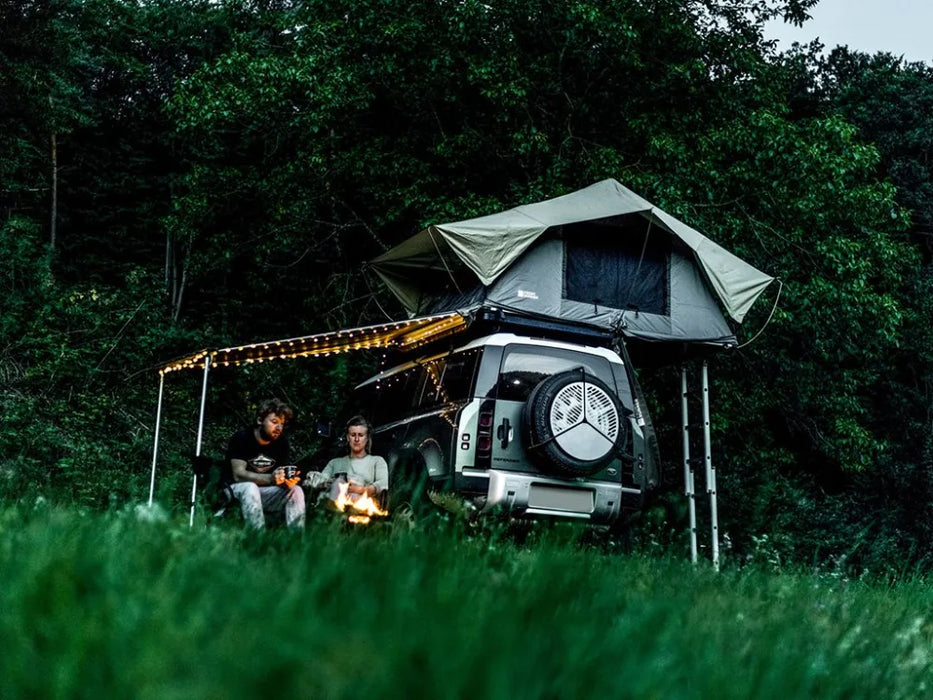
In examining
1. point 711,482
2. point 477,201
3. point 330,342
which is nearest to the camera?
point 330,342

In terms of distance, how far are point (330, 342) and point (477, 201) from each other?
16.2 feet

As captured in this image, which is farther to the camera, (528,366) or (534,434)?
(528,366)

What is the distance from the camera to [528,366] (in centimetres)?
895

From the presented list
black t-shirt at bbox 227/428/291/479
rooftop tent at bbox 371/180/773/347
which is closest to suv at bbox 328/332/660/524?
black t-shirt at bbox 227/428/291/479

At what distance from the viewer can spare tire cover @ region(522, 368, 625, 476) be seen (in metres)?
8.47

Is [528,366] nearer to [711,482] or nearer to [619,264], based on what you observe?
[711,482]

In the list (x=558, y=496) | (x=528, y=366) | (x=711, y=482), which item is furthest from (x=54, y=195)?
(x=558, y=496)

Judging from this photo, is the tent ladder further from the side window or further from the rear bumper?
the side window

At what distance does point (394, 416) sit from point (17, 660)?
8668 mm

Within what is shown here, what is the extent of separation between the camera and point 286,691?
63.4 inches

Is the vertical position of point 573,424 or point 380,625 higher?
point 573,424

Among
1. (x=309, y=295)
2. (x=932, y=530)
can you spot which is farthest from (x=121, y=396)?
(x=932, y=530)

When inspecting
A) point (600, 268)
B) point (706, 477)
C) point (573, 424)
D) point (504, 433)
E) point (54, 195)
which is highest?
point (54, 195)

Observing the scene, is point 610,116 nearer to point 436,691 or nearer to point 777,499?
point 777,499
